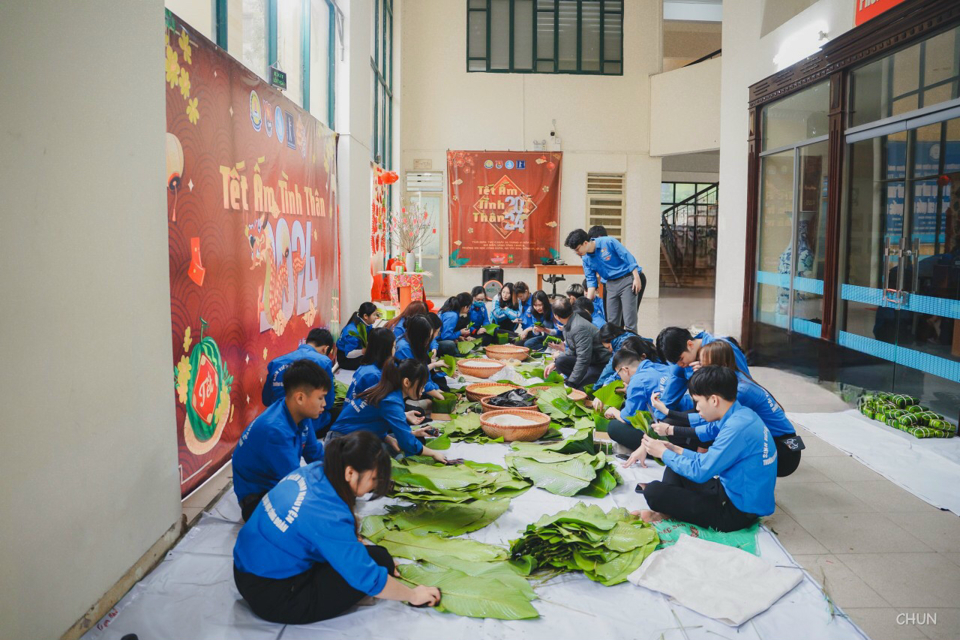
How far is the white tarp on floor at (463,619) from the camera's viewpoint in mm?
2256

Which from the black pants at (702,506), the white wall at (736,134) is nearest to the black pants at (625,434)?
the black pants at (702,506)

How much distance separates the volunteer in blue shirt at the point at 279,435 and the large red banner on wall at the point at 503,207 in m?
10.7

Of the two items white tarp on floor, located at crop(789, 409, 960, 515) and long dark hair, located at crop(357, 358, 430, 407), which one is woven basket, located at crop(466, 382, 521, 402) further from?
white tarp on floor, located at crop(789, 409, 960, 515)

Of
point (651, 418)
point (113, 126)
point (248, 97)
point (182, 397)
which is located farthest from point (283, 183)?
point (651, 418)

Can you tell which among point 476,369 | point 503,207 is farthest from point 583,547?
point 503,207

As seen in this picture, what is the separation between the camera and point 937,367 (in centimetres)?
490

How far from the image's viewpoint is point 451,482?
3.35m

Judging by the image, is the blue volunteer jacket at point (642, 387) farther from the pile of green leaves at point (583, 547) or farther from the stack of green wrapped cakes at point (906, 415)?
the stack of green wrapped cakes at point (906, 415)

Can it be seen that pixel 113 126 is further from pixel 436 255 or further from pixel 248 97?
pixel 436 255

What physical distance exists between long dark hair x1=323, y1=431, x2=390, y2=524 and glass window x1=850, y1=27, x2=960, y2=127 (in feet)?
15.1

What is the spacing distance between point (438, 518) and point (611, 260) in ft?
14.8

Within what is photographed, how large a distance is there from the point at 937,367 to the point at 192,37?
5056mm

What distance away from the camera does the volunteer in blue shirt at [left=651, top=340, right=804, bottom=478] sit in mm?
3328

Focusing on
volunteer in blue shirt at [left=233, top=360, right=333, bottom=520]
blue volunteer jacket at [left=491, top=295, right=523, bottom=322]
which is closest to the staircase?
blue volunteer jacket at [left=491, top=295, right=523, bottom=322]
